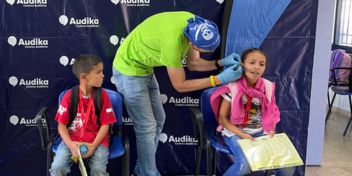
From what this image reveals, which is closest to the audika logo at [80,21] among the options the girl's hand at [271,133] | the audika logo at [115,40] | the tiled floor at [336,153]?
the audika logo at [115,40]

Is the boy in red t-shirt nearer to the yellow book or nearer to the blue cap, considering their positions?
the blue cap

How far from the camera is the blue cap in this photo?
6.38 ft

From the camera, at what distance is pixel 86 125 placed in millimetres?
2197

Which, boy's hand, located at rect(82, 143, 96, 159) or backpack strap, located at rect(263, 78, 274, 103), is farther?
backpack strap, located at rect(263, 78, 274, 103)

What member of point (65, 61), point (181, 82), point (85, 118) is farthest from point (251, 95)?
point (65, 61)

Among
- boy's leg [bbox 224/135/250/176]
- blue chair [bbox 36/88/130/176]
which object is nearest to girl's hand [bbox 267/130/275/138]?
boy's leg [bbox 224/135/250/176]

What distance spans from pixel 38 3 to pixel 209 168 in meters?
1.58

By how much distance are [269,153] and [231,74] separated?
1.66ft

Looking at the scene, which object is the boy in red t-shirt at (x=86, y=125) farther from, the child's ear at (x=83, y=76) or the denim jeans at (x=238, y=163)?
the denim jeans at (x=238, y=163)

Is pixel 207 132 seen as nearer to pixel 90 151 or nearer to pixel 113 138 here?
pixel 113 138

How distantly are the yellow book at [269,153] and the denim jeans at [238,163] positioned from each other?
32 millimetres

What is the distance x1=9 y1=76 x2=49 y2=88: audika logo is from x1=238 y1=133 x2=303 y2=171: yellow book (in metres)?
1.42

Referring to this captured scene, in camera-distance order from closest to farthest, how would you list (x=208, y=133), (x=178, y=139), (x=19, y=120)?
(x=208, y=133)
(x=19, y=120)
(x=178, y=139)

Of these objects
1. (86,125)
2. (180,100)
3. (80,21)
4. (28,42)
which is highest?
(80,21)
